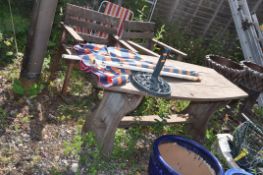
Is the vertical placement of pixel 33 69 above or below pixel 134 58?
below

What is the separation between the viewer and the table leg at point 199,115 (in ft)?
14.9

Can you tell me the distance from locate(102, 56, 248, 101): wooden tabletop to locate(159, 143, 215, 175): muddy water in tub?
58 cm

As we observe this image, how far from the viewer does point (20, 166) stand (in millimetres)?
2996

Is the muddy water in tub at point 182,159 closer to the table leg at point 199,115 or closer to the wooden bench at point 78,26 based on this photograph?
the table leg at point 199,115

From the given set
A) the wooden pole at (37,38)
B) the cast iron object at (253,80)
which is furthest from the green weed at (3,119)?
the cast iron object at (253,80)

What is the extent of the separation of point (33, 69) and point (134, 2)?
366 cm

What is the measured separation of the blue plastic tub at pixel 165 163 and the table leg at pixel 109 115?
0.46 meters

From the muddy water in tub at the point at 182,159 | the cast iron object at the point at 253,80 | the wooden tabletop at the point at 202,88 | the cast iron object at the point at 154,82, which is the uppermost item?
the cast iron object at the point at 154,82

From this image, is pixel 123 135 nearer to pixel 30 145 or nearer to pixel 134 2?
pixel 30 145

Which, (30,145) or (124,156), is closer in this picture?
(30,145)

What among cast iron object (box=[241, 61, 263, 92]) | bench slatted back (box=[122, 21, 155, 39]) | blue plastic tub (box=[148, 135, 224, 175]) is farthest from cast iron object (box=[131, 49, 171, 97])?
cast iron object (box=[241, 61, 263, 92])

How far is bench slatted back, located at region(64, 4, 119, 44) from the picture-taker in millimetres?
4219

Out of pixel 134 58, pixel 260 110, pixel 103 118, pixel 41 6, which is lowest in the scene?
pixel 260 110

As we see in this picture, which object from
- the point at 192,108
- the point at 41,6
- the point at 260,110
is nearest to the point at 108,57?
the point at 41,6
